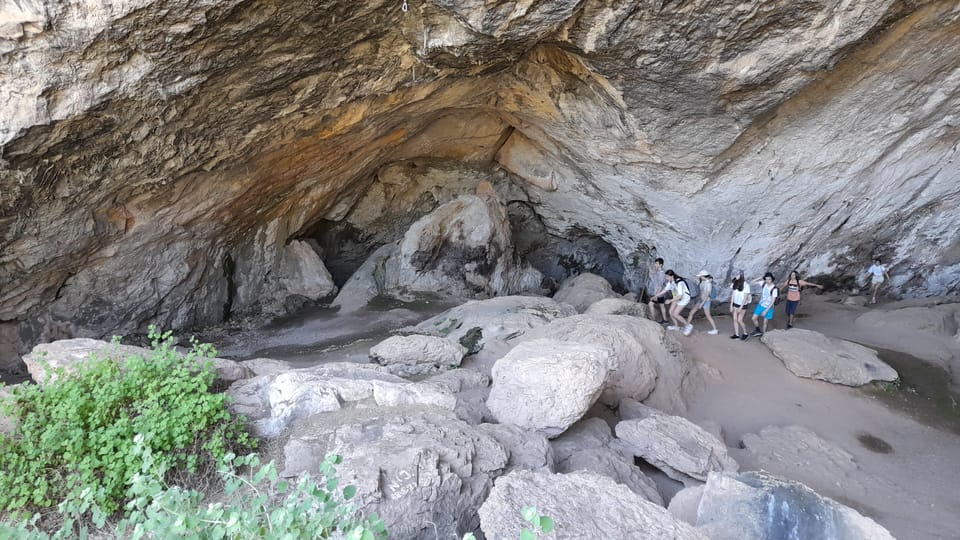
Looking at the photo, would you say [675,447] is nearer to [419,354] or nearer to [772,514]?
[772,514]

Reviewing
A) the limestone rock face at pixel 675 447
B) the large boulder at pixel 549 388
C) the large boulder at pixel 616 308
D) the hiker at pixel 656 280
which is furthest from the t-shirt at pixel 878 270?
the large boulder at pixel 549 388

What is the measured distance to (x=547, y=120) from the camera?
9.58m

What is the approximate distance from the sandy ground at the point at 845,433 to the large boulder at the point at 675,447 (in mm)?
757

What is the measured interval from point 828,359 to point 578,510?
611cm

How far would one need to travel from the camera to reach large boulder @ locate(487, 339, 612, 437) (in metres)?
4.16

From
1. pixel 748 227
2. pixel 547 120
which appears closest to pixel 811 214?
pixel 748 227

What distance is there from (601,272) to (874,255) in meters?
6.17

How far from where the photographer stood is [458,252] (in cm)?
1152

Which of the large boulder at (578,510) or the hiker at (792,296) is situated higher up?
the large boulder at (578,510)

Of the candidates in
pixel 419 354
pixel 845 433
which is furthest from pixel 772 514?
pixel 419 354

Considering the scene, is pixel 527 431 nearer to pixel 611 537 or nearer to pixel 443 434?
pixel 443 434

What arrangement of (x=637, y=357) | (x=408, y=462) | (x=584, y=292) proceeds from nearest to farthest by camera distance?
(x=408, y=462) → (x=637, y=357) → (x=584, y=292)

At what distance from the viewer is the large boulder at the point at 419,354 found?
240 inches

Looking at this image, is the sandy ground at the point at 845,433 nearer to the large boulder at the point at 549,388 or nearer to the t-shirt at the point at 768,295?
the t-shirt at the point at 768,295
